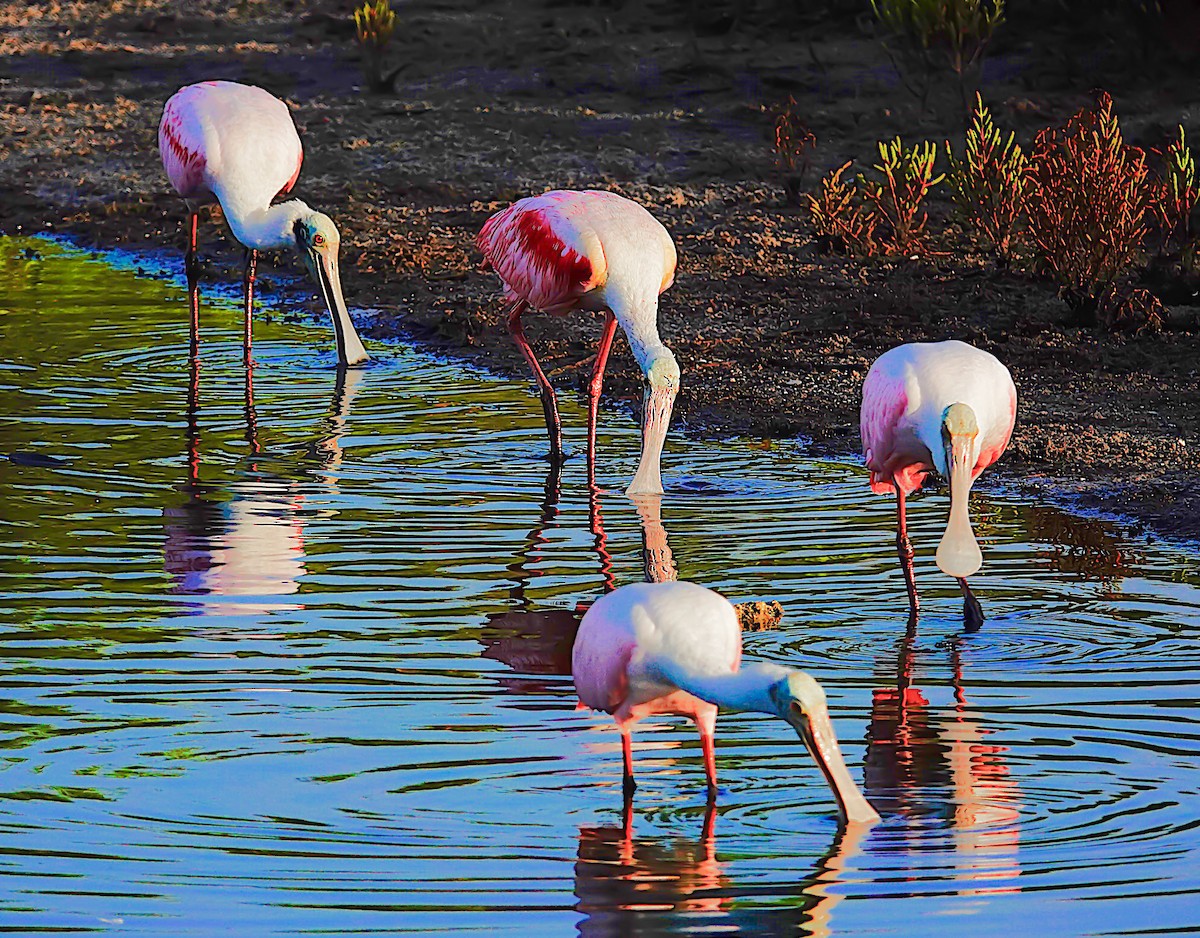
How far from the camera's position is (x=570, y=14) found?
22.9m

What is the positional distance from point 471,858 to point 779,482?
437 centimetres

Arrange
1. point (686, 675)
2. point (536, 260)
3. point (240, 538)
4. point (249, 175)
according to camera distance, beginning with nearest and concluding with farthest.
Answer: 1. point (686, 675)
2. point (240, 538)
3. point (536, 260)
4. point (249, 175)

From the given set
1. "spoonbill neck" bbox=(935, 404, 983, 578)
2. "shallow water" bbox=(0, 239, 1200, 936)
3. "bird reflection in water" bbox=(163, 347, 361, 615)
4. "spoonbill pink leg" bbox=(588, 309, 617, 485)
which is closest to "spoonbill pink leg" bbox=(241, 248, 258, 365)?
"shallow water" bbox=(0, 239, 1200, 936)

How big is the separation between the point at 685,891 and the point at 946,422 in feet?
7.77

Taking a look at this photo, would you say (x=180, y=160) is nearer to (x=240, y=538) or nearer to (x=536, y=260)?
(x=536, y=260)

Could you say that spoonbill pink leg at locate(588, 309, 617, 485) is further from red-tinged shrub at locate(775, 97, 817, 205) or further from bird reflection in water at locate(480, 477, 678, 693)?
red-tinged shrub at locate(775, 97, 817, 205)

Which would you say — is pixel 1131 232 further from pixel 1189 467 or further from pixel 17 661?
pixel 17 661

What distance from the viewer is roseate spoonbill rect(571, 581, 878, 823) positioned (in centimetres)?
510

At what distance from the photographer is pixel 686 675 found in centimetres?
538

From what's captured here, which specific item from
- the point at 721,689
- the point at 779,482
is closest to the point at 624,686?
the point at 721,689

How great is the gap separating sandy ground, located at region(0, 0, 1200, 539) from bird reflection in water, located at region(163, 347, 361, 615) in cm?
201

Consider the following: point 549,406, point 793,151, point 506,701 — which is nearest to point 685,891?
Result: point 506,701

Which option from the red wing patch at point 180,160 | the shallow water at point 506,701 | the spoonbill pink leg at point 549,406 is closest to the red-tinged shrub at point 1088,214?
the shallow water at point 506,701

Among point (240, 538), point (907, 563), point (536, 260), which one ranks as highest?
point (536, 260)
